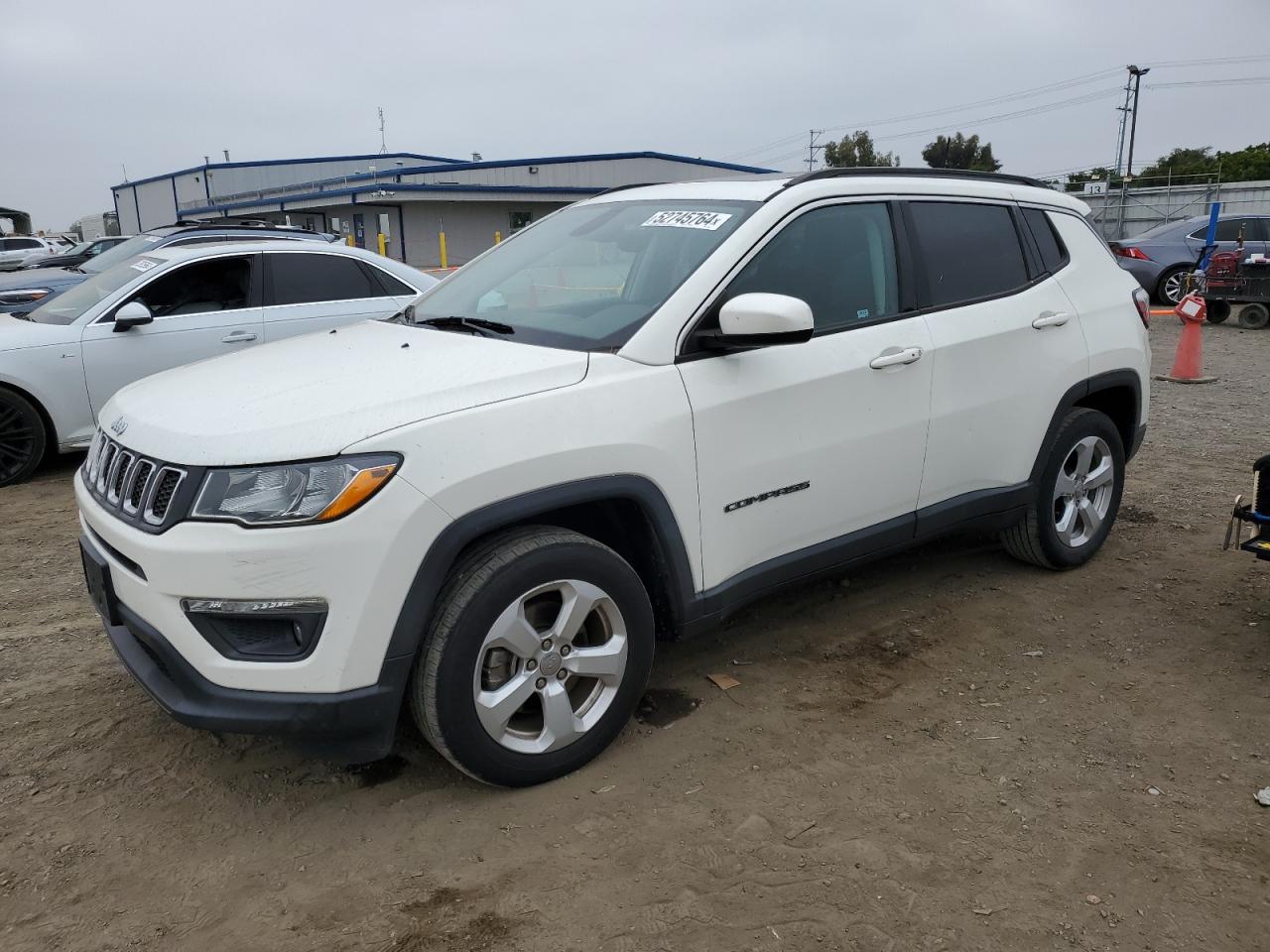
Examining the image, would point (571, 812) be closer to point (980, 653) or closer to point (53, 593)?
point (980, 653)

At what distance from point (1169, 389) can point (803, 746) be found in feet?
26.2

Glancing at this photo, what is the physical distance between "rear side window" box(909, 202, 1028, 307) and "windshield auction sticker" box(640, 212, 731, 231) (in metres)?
0.93

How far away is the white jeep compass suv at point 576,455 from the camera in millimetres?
2498

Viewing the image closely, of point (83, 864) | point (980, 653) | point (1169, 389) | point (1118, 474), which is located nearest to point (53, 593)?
point (83, 864)

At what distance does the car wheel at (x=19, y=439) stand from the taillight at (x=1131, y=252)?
15310 mm

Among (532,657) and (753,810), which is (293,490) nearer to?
(532,657)

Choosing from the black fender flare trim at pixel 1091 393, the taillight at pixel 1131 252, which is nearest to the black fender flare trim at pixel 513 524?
the black fender flare trim at pixel 1091 393

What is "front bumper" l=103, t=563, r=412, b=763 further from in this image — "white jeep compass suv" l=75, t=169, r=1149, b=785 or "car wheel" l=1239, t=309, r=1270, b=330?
"car wheel" l=1239, t=309, r=1270, b=330

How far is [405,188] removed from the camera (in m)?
39.2

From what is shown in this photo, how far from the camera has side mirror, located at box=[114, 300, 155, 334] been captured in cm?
645

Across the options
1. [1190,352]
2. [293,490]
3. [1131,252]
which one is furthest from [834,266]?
[1131,252]

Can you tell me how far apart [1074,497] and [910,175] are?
1792 millimetres

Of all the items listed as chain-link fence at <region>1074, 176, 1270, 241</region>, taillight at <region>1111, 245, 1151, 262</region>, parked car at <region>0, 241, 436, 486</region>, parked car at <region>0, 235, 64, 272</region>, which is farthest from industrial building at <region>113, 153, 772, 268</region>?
parked car at <region>0, 241, 436, 486</region>

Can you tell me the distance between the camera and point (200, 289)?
6.98 meters
